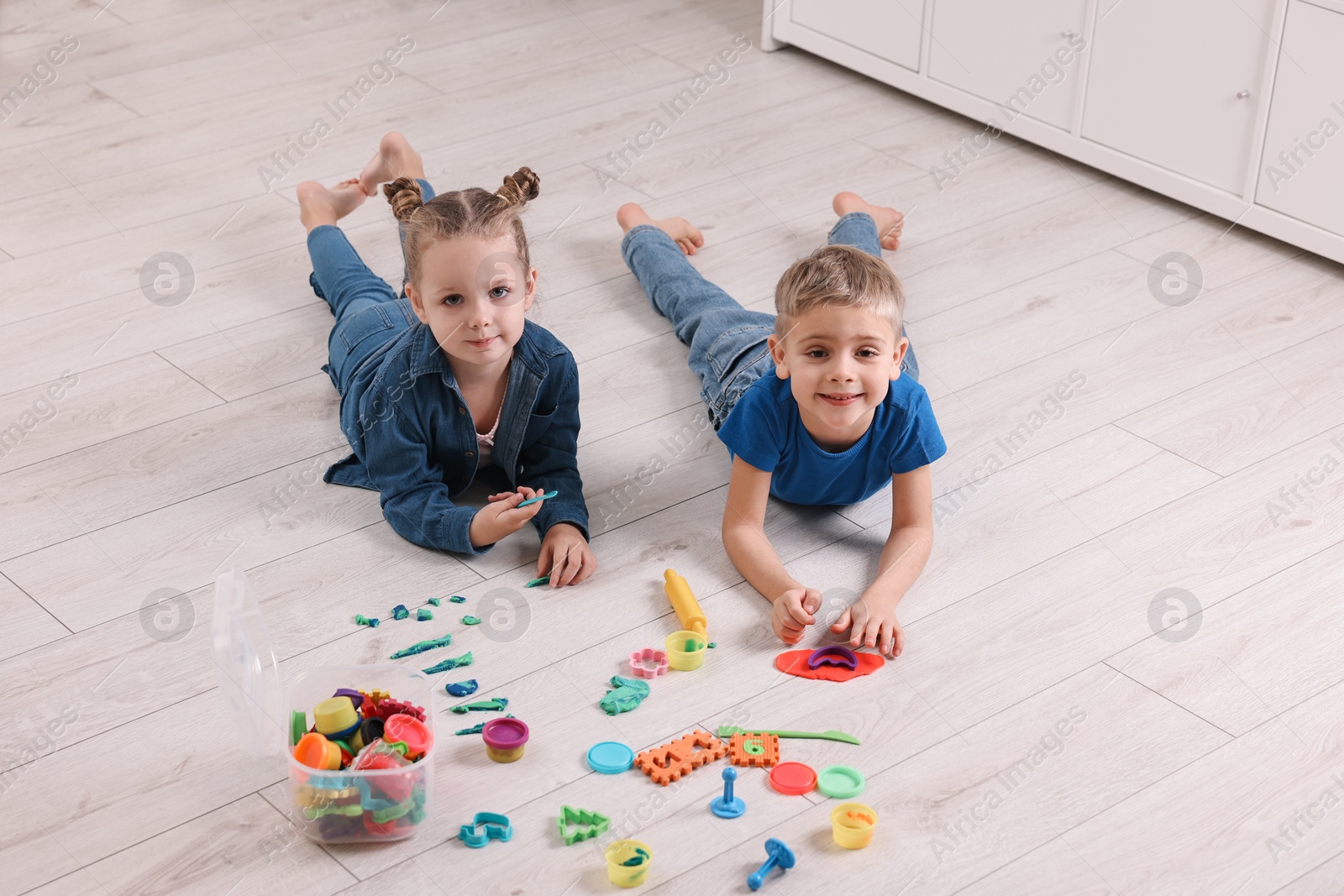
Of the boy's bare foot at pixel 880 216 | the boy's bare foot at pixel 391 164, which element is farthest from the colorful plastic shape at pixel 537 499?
the boy's bare foot at pixel 880 216

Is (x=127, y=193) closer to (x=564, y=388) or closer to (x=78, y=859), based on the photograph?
(x=564, y=388)

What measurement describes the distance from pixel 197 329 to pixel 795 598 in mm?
1057

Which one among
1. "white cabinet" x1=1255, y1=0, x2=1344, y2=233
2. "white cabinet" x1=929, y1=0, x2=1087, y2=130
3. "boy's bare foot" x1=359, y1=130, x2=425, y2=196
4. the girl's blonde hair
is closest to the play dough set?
the girl's blonde hair

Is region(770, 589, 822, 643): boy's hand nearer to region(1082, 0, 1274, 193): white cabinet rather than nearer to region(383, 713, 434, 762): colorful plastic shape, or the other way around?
region(383, 713, 434, 762): colorful plastic shape

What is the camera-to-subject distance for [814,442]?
1.46 metres

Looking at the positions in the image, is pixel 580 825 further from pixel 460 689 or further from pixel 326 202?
pixel 326 202

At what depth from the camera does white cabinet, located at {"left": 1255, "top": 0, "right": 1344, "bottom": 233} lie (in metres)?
2.00

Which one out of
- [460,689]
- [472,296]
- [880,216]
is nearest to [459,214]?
[472,296]

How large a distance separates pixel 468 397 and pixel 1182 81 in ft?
4.50

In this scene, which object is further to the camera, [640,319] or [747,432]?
[640,319]

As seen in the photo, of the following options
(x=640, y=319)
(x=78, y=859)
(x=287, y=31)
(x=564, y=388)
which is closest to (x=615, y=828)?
(x=78, y=859)

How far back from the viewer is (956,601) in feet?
4.70

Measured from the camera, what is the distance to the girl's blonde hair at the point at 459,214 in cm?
139

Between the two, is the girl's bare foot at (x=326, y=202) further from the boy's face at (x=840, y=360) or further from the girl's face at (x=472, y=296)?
the boy's face at (x=840, y=360)
